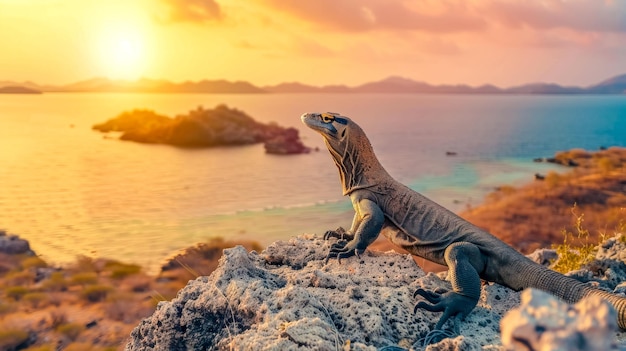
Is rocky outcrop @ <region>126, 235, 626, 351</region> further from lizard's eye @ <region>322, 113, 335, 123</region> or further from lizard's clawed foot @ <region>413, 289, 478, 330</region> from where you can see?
lizard's eye @ <region>322, 113, 335, 123</region>

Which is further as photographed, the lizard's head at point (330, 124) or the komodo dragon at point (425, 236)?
the lizard's head at point (330, 124)

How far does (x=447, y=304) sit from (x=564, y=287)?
2.88 feet

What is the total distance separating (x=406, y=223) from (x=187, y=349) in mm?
A: 2071

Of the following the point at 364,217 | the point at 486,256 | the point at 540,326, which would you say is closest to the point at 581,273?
the point at 486,256

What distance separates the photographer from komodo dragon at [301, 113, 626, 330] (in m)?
3.64

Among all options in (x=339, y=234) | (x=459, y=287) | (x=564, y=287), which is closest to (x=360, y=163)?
(x=339, y=234)

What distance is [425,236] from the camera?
436 centimetres

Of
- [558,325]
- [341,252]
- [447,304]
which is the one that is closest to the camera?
[558,325]

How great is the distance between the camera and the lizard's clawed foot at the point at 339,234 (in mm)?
4598

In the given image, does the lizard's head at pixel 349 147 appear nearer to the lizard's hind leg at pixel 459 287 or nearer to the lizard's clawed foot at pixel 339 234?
the lizard's clawed foot at pixel 339 234

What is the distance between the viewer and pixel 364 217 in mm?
4508

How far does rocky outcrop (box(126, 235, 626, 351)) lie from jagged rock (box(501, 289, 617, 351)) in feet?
4.28

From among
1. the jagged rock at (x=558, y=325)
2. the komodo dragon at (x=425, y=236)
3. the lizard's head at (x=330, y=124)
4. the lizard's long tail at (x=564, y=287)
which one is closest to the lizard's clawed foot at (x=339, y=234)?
the komodo dragon at (x=425, y=236)

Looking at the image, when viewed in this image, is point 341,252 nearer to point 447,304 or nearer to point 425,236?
point 425,236
